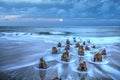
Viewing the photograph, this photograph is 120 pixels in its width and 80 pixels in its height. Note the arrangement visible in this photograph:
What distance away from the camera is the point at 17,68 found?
3.19 m

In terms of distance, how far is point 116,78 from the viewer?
2.83 m

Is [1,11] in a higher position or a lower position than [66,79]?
higher

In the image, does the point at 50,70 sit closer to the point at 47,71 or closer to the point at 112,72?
the point at 47,71

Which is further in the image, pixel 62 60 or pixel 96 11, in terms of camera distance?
pixel 96 11

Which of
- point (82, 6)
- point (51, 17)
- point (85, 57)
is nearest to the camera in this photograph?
point (85, 57)

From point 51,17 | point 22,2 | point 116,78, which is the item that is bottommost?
point 116,78

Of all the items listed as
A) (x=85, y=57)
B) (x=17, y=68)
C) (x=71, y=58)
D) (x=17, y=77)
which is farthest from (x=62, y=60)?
(x=17, y=77)

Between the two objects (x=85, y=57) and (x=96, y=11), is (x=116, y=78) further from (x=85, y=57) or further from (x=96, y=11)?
(x=96, y=11)

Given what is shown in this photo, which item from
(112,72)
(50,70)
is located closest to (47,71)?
(50,70)

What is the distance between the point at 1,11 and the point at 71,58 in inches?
99.2

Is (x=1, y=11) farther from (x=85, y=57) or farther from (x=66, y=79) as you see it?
(x=66, y=79)

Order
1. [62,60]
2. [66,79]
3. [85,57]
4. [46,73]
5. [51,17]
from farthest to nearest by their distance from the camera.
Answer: [51,17] < [85,57] < [62,60] < [46,73] < [66,79]

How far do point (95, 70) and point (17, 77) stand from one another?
49.9 inches

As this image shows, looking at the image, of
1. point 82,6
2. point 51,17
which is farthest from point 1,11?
point 82,6
